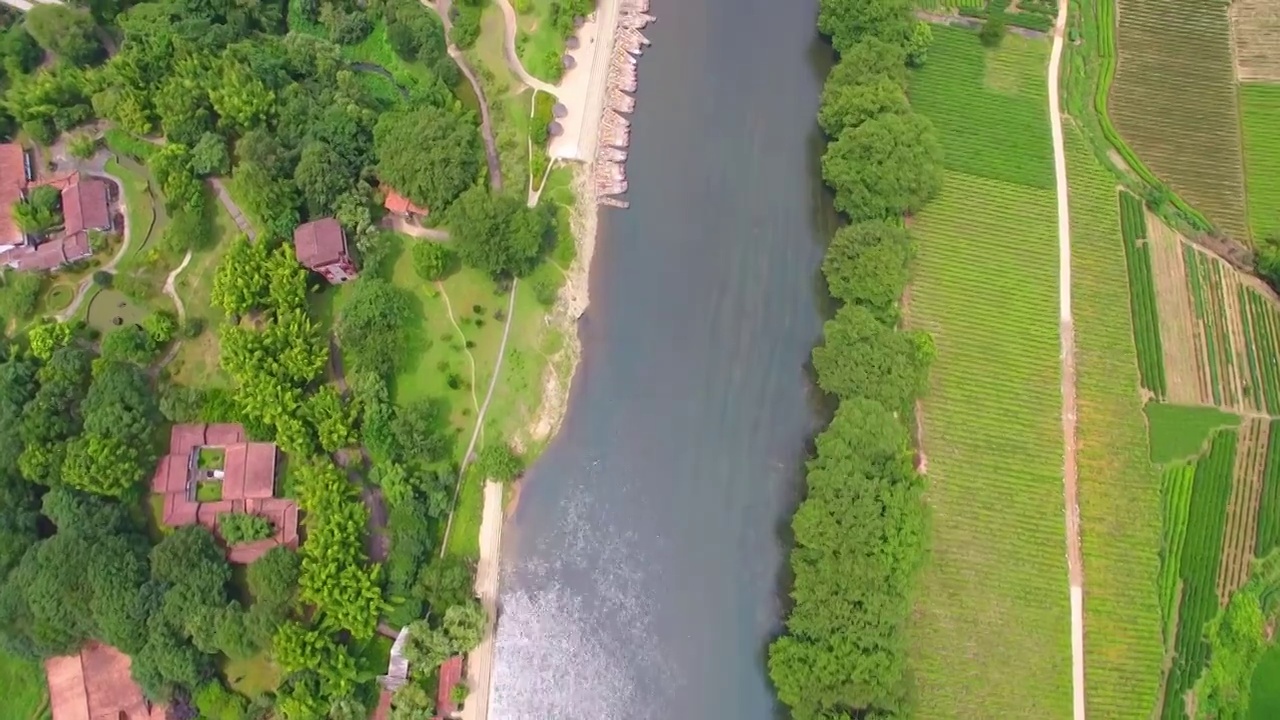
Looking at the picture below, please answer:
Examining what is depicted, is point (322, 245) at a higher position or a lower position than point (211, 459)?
higher

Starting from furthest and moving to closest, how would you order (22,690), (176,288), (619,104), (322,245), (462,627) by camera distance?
(619,104), (176,288), (322,245), (22,690), (462,627)

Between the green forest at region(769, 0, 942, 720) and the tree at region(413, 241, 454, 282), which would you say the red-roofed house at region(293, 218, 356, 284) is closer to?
the tree at region(413, 241, 454, 282)

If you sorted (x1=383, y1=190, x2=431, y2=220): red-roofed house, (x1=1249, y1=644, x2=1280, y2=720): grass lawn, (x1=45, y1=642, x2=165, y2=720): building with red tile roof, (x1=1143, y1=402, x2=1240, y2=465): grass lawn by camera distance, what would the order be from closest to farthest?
(x1=45, y1=642, x2=165, y2=720): building with red tile roof < (x1=1249, y1=644, x2=1280, y2=720): grass lawn < (x1=1143, y1=402, x2=1240, y2=465): grass lawn < (x1=383, y1=190, x2=431, y2=220): red-roofed house

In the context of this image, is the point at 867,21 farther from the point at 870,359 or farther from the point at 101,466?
the point at 101,466

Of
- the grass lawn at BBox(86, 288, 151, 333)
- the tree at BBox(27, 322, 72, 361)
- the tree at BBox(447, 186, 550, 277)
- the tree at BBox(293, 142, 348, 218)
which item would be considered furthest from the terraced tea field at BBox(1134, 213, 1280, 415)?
the tree at BBox(27, 322, 72, 361)

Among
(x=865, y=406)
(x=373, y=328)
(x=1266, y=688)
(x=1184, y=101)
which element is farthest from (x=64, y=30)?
(x=1266, y=688)

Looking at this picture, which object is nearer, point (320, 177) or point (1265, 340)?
point (320, 177)

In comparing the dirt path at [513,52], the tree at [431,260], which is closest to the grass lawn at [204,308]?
the tree at [431,260]

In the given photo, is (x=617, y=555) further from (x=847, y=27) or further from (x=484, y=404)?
(x=847, y=27)
